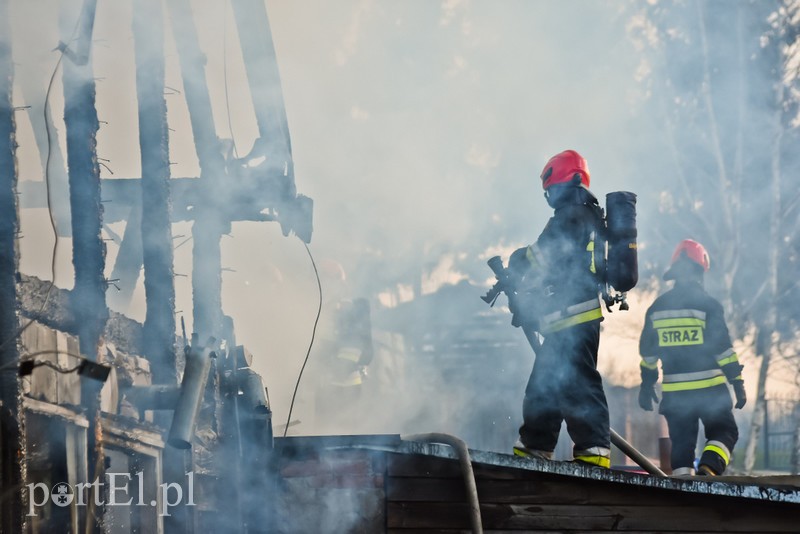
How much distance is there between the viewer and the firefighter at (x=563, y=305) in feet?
15.7

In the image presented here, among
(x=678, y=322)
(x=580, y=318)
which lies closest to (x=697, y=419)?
(x=678, y=322)

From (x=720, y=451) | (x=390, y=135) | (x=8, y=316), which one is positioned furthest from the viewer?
(x=390, y=135)

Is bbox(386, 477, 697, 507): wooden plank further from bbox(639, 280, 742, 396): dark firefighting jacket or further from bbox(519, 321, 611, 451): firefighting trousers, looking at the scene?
bbox(639, 280, 742, 396): dark firefighting jacket

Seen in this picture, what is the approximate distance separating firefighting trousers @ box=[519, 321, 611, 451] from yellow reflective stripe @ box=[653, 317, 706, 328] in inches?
73.0

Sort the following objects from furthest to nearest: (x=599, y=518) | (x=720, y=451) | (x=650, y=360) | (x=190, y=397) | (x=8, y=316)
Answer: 1. (x=650, y=360)
2. (x=720, y=451)
3. (x=599, y=518)
4. (x=190, y=397)
5. (x=8, y=316)

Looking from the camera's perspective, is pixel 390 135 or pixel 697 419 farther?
pixel 390 135

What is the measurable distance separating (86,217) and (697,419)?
4.19m

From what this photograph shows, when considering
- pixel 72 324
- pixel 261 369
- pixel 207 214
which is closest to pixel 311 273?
pixel 261 369

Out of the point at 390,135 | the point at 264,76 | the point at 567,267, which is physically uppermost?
the point at 390,135

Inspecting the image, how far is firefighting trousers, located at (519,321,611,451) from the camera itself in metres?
4.63

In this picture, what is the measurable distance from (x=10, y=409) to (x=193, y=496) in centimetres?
201

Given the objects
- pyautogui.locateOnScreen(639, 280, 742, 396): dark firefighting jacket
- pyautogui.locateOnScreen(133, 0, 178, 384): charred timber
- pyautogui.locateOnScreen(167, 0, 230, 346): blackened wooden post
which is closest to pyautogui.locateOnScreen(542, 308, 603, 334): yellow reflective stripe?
pyautogui.locateOnScreen(639, 280, 742, 396): dark firefighting jacket

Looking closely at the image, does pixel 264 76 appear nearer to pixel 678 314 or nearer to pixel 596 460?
pixel 678 314

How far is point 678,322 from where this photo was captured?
21.4ft
